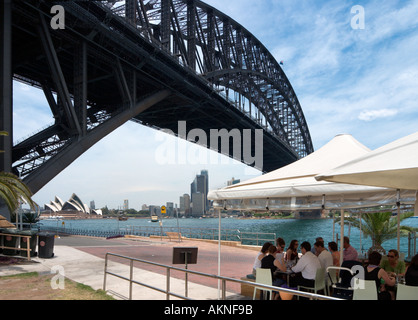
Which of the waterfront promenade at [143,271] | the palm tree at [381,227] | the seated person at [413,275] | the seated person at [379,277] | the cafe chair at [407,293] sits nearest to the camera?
the cafe chair at [407,293]

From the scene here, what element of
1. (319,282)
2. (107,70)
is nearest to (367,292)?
(319,282)

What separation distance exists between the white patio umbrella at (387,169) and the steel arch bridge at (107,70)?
16.4 meters

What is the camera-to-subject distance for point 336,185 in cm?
592

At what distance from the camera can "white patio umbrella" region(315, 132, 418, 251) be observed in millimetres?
4090

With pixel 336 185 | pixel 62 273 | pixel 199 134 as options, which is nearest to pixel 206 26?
pixel 199 134

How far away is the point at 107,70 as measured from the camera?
102ft

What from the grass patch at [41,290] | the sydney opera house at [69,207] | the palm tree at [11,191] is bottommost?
the sydney opera house at [69,207]

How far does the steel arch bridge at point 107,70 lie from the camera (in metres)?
20.1

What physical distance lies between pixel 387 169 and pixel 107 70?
29893mm

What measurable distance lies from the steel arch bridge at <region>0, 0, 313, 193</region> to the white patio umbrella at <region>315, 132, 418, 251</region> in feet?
53.8

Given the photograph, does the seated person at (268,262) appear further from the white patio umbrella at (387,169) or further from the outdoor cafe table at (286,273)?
the white patio umbrella at (387,169)

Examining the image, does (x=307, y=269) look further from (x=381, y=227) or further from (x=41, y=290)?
(x=381, y=227)

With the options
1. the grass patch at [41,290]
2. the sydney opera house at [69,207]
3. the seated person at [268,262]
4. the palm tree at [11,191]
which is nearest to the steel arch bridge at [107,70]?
the palm tree at [11,191]
